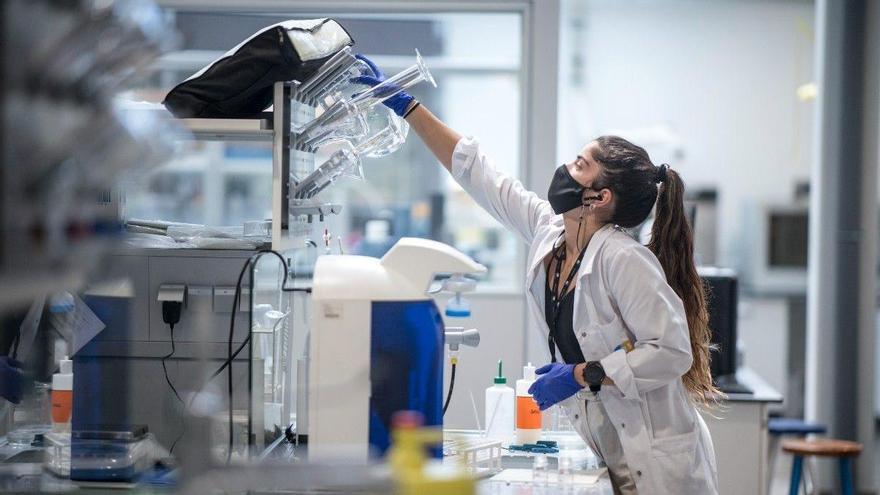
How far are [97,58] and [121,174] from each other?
0.14 meters

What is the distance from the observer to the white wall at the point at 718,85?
657 cm

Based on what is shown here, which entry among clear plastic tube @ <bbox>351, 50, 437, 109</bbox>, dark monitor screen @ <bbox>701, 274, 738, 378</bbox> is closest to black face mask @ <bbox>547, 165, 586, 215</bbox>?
clear plastic tube @ <bbox>351, 50, 437, 109</bbox>

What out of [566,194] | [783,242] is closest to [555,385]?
[566,194]

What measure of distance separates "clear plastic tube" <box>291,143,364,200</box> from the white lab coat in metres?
0.58

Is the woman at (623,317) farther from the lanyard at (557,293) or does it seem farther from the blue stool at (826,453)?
the blue stool at (826,453)

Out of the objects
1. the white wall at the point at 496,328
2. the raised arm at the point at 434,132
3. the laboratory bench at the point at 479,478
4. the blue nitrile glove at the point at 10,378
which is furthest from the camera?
the white wall at the point at 496,328

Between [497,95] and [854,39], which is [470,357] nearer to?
[497,95]

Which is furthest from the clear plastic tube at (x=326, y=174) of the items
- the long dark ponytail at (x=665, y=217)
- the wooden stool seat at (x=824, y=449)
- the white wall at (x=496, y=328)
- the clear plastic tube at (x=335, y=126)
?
the wooden stool seat at (x=824, y=449)

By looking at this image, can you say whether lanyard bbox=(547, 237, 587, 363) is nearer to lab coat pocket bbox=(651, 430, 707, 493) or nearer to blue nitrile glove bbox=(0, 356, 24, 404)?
lab coat pocket bbox=(651, 430, 707, 493)

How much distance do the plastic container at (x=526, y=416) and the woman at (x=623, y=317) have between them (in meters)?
0.09

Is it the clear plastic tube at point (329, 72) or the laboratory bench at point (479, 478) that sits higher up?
the clear plastic tube at point (329, 72)

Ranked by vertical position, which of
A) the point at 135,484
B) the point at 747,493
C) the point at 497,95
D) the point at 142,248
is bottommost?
the point at 747,493

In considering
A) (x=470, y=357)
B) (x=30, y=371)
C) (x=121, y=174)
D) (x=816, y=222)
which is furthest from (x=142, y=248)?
(x=816, y=222)

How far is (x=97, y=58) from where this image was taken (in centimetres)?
116
